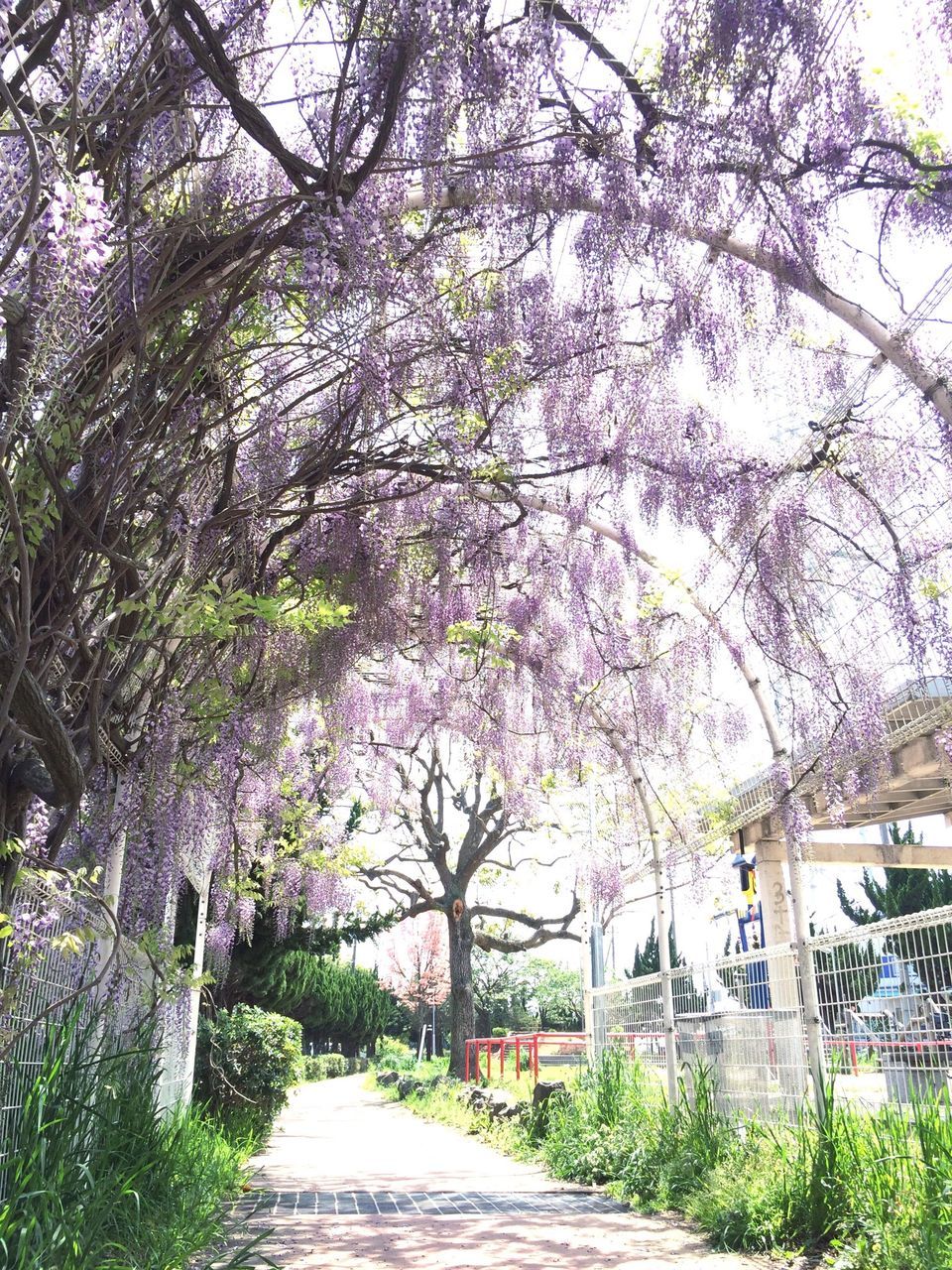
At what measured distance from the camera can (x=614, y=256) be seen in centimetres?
397

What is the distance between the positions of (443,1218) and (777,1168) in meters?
1.82

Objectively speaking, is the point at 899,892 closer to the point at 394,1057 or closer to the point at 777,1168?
the point at 777,1168

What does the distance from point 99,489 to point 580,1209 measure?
4.54 meters

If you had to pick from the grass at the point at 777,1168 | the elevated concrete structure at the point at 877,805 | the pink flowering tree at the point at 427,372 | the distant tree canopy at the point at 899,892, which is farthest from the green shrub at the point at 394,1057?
the pink flowering tree at the point at 427,372

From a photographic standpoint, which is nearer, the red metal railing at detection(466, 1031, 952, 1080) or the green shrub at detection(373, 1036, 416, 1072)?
the red metal railing at detection(466, 1031, 952, 1080)

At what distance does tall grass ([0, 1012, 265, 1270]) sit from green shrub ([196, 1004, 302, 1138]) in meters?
2.93

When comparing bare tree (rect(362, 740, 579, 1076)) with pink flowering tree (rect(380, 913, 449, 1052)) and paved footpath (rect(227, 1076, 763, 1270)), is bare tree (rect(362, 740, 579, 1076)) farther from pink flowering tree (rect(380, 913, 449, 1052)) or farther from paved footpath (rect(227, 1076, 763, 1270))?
pink flowering tree (rect(380, 913, 449, 1052))

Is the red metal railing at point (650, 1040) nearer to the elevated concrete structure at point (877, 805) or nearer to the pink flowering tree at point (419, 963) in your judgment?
the elevated concrete structure at point (877, 805)

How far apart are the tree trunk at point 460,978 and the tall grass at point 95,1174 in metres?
10.1

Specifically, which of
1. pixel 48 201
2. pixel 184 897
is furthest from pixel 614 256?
pixel 184 897

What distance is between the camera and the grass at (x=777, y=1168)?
10.8ft

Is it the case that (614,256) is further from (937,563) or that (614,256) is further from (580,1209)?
(580,1209)

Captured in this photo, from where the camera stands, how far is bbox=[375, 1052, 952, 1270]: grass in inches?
129

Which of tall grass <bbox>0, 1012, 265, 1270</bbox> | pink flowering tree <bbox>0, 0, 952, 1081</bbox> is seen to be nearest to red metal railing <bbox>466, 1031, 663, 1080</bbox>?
pink flowering tree <bbox>0, 0, 952, 1081</bbox>
